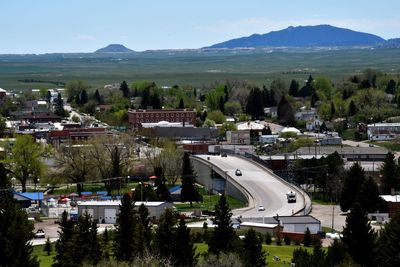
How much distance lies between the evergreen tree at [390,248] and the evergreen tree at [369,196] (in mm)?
15195

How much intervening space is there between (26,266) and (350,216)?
1052 cm

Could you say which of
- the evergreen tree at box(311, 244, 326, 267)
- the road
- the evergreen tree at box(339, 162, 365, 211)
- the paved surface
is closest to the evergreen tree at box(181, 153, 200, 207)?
the road

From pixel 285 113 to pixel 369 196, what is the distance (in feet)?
167

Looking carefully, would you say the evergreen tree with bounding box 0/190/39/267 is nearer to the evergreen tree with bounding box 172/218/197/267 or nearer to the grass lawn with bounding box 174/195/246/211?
the evergreen tree with bounding box 172/218/197/267

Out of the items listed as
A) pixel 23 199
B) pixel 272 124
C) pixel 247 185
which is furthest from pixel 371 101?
pixel 23 199

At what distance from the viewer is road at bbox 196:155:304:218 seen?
48.7 m

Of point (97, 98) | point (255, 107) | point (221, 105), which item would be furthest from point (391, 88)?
point (97, 98)

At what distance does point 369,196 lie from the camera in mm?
47281

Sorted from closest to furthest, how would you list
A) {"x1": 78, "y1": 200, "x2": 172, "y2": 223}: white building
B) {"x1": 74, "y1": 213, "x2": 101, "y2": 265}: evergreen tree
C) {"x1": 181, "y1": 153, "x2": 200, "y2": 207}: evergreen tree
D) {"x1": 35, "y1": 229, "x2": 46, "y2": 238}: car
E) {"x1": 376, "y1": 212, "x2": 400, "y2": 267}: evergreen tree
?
{"x1": 376, "y1": 212, "x2": 400, "y2": 267}: evergreen tree → {"x1": 74, "y1": 213, "x2": 101, "y2": 265}: evergreen tree → {"x1": 35, "y1": 229, "x2": 46, "y2": 238}: car → {"x1": 78, "y1": 200, "x2": 172, "y2": 223}: white building → {"x1": 181, "y1": 153, "x2": 200, "y2": 207}: evergreen tree

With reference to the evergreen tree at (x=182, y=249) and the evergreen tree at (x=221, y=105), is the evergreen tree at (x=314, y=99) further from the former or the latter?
the evergreen tree at (x=182, y=249)

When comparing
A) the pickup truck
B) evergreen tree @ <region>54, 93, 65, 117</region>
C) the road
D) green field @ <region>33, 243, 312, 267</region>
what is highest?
green field @ <region>33, 243, 312, 267</region>

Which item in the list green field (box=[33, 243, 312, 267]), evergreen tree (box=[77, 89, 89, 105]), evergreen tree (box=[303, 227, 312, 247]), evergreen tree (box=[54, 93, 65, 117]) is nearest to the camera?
green field (box=[33, 243, 312, 267])

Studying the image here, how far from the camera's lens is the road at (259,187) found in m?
48.7

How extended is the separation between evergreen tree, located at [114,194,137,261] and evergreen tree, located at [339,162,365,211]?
55.3 feet
